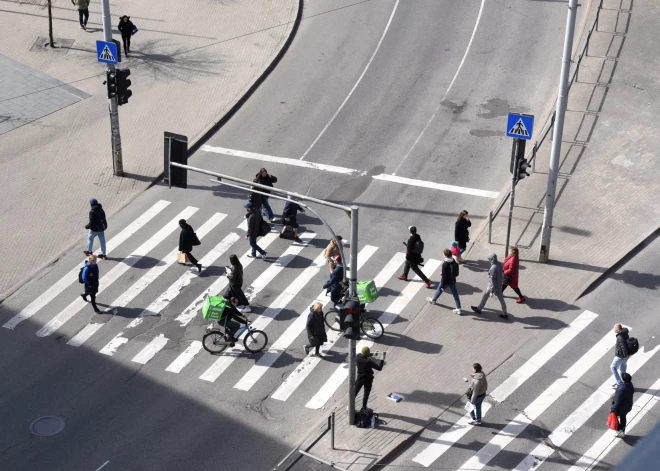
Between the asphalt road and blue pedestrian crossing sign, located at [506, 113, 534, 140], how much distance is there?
4.04 m

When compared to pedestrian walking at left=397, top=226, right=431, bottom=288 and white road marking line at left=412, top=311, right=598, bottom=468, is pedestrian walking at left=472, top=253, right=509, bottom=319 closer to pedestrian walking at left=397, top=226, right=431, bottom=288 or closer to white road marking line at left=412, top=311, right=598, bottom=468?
white road marking line at left=412, top=311, right=598, bottom=468

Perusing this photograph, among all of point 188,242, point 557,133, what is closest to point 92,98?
point 188,242

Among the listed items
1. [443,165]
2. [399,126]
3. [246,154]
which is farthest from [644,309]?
[246,154]

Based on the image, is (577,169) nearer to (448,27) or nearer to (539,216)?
(539,216)

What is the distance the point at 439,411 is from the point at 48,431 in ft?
26.7

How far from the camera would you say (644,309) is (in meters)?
21.8

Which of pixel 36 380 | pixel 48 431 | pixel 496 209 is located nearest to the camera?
pixel 48 431

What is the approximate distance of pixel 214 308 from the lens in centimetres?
2044

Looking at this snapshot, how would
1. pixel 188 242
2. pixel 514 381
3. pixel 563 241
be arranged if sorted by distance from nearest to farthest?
pixel 514 381 → pixel 188 242 → pixel 563 241

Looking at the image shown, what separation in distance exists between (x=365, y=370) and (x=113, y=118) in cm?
1289

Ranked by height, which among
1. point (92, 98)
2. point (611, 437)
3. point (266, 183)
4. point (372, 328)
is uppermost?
point (92, 98)

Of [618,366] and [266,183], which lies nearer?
[618,366]

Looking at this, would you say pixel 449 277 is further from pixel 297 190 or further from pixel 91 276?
pixel 91 276

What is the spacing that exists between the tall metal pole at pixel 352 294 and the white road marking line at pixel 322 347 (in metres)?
1.88
